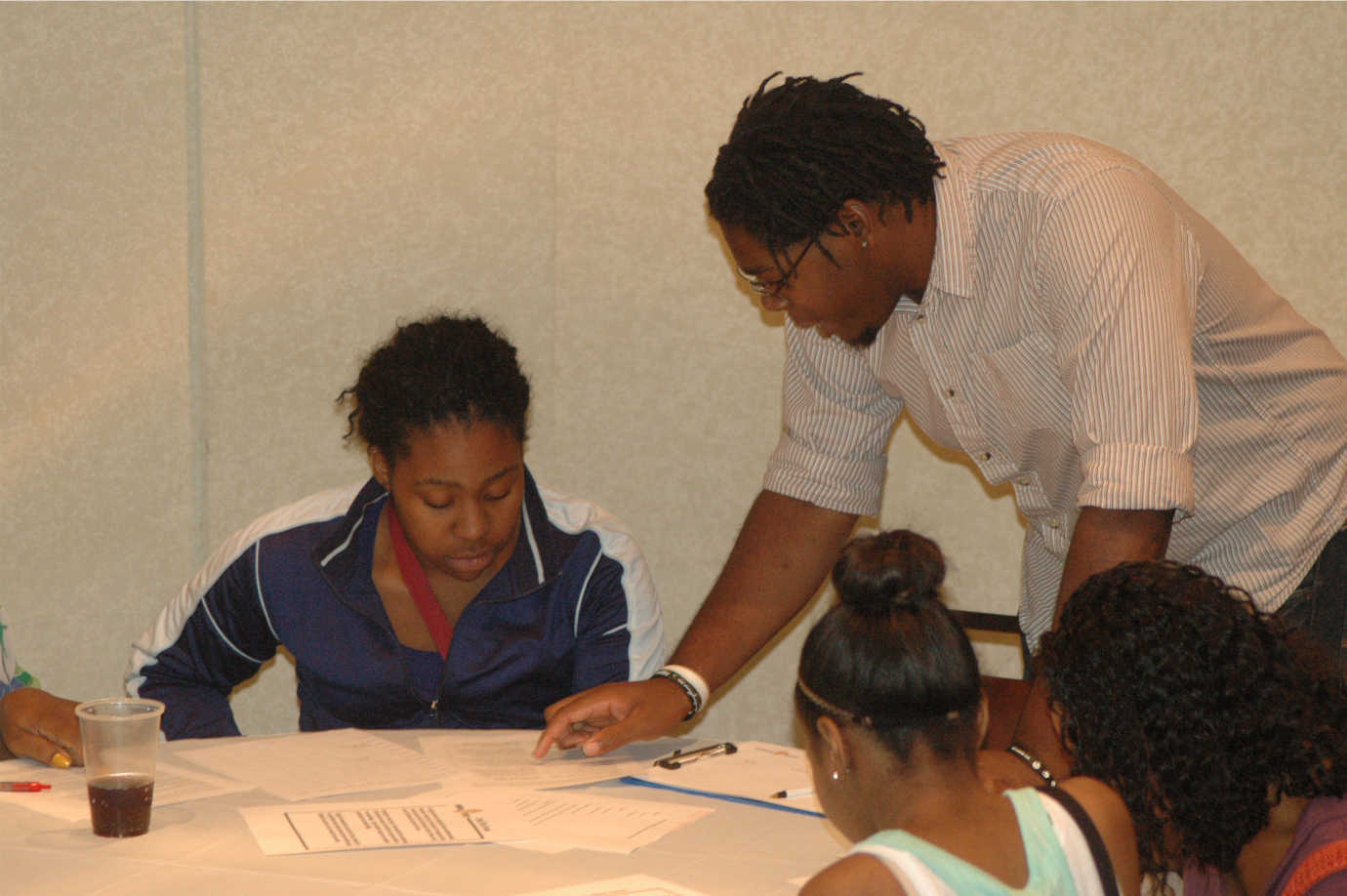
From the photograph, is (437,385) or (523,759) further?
(437,385)

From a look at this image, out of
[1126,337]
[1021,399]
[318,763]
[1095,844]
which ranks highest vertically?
[1126,337]

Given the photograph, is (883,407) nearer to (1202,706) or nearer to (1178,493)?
(1178,493)

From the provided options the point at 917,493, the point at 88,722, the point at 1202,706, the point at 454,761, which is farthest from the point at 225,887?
the point at 917,493

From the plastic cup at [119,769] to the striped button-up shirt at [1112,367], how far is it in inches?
43.4

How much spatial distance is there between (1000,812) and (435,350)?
135cm

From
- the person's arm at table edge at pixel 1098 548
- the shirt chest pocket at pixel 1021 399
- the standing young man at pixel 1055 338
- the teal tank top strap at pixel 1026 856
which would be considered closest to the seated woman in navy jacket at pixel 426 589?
the standing young man at pixel 1055 338

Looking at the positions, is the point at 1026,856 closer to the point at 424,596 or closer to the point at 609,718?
the point at 609,718

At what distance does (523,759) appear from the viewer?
1.96 metres

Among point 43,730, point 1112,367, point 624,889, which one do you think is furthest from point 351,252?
point 624,889

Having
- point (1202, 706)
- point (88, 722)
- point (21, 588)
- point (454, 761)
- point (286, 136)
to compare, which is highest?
point (286, 136)

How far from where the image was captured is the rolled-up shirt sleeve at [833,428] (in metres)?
2.36

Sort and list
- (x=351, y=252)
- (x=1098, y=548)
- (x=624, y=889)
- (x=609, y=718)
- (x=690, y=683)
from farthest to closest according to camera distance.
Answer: (x=351, y=252)
(x=690, y=683)
(x=609, y=718)
(x=1098, y=548)
(x=624, y=889)

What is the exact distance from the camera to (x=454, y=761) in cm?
194

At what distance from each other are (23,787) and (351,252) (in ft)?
6.03
